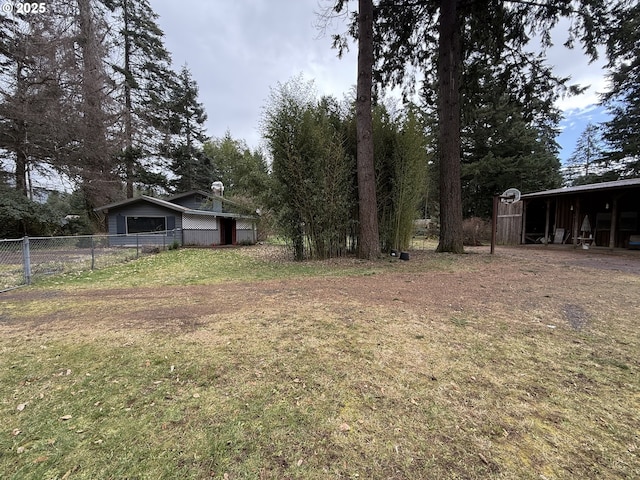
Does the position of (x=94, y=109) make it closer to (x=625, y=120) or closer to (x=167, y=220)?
(x=167, y=220)

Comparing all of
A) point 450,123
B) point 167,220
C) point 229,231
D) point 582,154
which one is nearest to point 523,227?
point 450,123

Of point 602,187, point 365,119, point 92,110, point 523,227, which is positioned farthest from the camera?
point 92,110

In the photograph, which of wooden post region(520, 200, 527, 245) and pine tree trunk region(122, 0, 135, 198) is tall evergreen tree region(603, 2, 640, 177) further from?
pine tree trunk region(122, 0, 135, 198)

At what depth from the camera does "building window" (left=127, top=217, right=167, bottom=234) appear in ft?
49.8

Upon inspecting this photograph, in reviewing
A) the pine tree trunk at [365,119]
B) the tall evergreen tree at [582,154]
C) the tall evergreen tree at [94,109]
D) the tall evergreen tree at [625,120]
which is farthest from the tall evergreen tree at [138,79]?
the tall evergreen tree at [582,154]

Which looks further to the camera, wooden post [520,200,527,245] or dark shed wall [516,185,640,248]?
wooden post [520,200,527,245]

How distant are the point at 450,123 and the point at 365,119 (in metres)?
2.85

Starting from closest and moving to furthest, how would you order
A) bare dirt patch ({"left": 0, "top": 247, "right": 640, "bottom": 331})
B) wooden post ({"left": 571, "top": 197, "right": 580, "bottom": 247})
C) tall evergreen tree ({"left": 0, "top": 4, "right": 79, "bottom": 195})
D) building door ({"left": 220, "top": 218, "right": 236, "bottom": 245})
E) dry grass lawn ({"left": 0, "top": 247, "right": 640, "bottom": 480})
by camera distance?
dry grass lawn ({"left": 0, "top": 247, "right": 640, "bottom": 480}) → bare dirt patch ({"left": 0, "top": 247, "right": 640, "bottom": 331}) → wooden post ({"left": 571, "top": 197, "right": 580, "bottom": 247}) → tall evergreen tree ({"left": 0, "top": 4, "right": 79, "bottom": 195}) → building door ({"left": 220, "top": 218, "right": 236, "bottom": 245})

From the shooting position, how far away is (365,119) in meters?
6.99

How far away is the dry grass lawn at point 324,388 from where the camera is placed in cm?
130

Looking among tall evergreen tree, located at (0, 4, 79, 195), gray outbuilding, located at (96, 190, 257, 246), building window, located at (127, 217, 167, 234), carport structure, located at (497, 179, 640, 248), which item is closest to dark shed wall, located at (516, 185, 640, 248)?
carport structure, located at (497, 179, 640, 248)

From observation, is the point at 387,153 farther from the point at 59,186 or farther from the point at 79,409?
the point at 59,186

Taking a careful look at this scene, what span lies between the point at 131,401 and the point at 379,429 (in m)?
1.44

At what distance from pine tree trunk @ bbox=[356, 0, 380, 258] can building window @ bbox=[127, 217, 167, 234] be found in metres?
12.2
